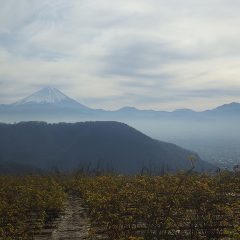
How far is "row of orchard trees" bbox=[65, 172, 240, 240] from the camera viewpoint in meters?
11.2

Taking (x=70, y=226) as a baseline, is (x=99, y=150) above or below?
below

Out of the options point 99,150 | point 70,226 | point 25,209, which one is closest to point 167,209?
point 70,226

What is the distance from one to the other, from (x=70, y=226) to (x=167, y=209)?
3056 millimetres

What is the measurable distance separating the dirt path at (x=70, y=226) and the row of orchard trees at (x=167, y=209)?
368 millimetres

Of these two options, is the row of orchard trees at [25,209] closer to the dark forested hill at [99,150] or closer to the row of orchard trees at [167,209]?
the row of orchard trees at [167,209]

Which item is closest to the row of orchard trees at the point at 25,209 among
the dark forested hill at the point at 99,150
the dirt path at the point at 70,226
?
the dirt path at the point at 70,226

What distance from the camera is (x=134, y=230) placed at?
12.1 m

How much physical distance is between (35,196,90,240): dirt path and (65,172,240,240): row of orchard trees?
14.5 inches

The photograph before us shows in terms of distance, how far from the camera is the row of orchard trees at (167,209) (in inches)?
440

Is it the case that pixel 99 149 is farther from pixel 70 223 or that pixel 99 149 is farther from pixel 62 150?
pixel 70 223

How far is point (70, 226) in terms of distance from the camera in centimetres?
1470

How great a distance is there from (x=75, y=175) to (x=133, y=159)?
468 feet

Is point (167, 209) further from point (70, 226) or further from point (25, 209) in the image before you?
point (25, 209)

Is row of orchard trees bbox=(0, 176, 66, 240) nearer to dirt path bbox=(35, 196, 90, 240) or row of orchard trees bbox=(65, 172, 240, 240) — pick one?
dirt path bbox=(35, 196, 90, 240)
